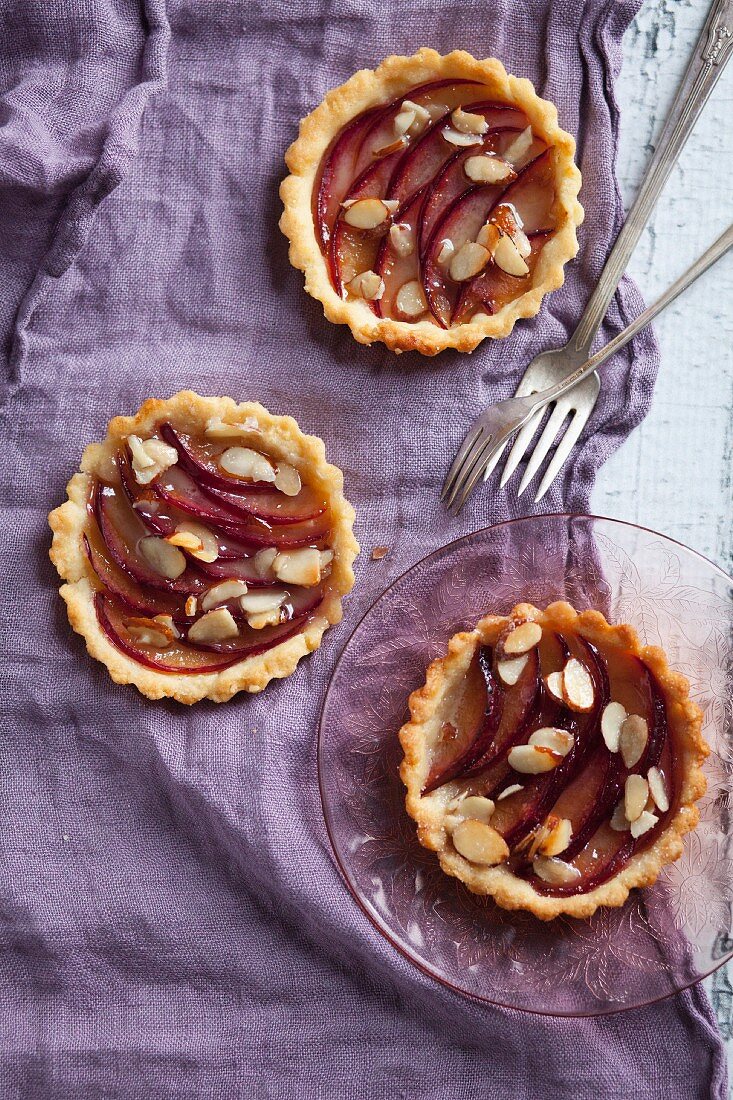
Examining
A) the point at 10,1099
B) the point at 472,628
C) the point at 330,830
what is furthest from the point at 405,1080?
the point at 472,628

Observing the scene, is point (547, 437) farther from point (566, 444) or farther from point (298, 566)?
point (298, 566)

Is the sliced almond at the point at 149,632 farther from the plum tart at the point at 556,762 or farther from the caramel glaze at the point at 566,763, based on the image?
the caramel glaze at the point at 566,763

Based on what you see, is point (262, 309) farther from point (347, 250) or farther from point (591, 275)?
point (591, 275)

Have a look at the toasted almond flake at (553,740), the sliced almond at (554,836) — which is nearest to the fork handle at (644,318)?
the toasted almond flake at (553,740)

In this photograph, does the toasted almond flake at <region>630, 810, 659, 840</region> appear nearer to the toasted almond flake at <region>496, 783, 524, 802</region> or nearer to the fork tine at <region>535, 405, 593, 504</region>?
the toasted almond flake at <region>496, 783, 524, 802</region>

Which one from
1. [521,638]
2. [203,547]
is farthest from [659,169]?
[203,547]

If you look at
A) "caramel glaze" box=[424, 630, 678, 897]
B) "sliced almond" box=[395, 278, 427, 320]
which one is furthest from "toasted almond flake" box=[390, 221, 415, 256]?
"caramel glaze" box=[424, 630, 678, 897]
